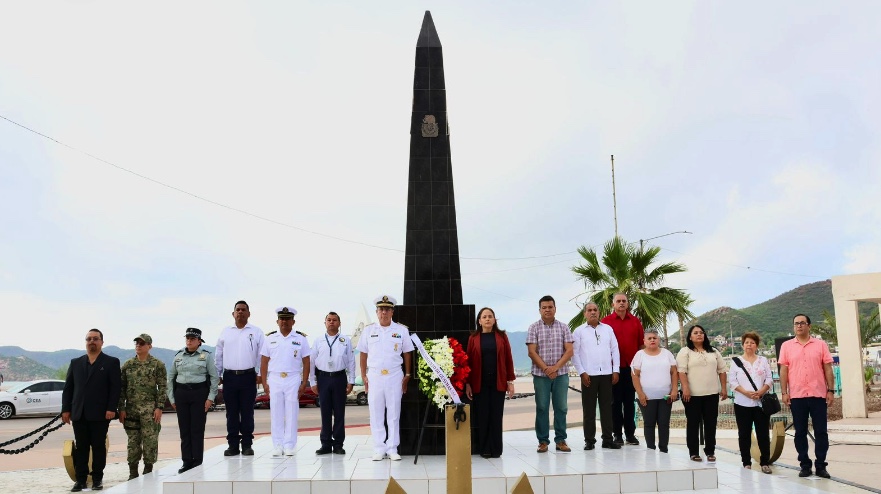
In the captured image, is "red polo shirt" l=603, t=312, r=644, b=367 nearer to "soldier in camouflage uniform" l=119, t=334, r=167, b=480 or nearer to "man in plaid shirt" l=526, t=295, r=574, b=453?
"man in plaid shirt" l=526, t=295, r=574, b=453

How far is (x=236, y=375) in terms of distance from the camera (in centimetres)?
845

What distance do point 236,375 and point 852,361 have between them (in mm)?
15074

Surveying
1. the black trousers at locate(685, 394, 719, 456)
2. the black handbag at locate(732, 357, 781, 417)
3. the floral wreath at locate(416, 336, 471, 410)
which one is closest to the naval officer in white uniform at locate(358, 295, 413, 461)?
the floral wreath at locate(416, 336, 471, 410)

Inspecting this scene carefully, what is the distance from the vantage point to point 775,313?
103 meters

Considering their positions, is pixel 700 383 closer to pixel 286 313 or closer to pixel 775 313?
pixel 286 313

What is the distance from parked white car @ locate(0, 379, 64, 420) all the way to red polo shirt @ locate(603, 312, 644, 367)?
1915 centimetres

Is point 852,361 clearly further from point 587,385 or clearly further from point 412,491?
point 412,491

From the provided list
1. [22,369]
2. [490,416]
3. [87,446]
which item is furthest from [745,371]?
[22,369]

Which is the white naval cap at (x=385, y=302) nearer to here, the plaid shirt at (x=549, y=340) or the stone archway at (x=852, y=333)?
the plaid shirt at (x=549, y=340)

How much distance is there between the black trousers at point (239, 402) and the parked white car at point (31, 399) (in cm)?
1628

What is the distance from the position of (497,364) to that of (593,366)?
1271mm

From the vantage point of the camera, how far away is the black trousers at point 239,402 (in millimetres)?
8461

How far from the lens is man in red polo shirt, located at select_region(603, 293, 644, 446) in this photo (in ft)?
29.7

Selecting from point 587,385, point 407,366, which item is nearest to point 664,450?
point 587,385
